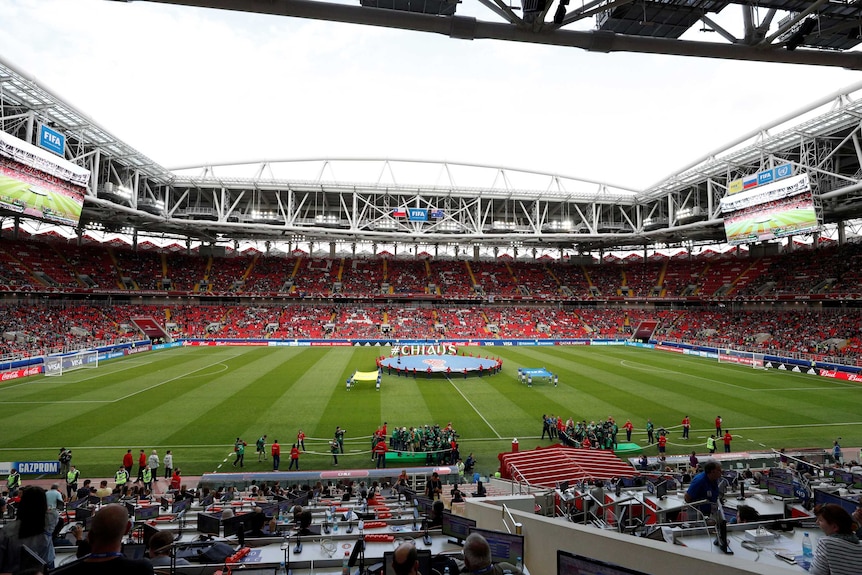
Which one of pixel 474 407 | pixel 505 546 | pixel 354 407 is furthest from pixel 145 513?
pixel 474 407

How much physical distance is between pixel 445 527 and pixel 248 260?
6971 cm

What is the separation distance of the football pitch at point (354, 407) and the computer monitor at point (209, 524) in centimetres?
1031

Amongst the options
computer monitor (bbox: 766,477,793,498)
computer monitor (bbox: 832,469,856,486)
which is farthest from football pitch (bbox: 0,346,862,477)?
computer monitor (bbox: 766,477,793,498)

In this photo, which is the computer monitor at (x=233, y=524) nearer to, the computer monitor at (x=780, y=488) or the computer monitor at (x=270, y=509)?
the computer monitor at (x=270, y=509)

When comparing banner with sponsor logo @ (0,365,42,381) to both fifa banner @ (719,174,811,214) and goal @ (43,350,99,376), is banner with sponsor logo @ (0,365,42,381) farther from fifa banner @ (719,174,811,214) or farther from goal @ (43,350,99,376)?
fifa banner @ (719,174,811,214)

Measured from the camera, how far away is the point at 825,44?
5.71 meters

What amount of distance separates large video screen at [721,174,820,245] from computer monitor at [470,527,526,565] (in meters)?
39.6

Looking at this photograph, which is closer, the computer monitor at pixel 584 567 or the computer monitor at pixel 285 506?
the computer monitor at pixel 584 567

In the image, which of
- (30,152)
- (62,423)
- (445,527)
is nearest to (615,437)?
(445,527)

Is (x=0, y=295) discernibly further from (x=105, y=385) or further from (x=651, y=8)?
(x=651, y=8)

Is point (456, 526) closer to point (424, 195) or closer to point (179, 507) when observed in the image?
point (179, 507)

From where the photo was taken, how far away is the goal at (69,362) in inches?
1328

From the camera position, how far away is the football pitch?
19.3 m

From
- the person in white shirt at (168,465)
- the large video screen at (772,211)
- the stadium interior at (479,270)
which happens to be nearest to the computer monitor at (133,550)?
the stadium interior at (479,270)
